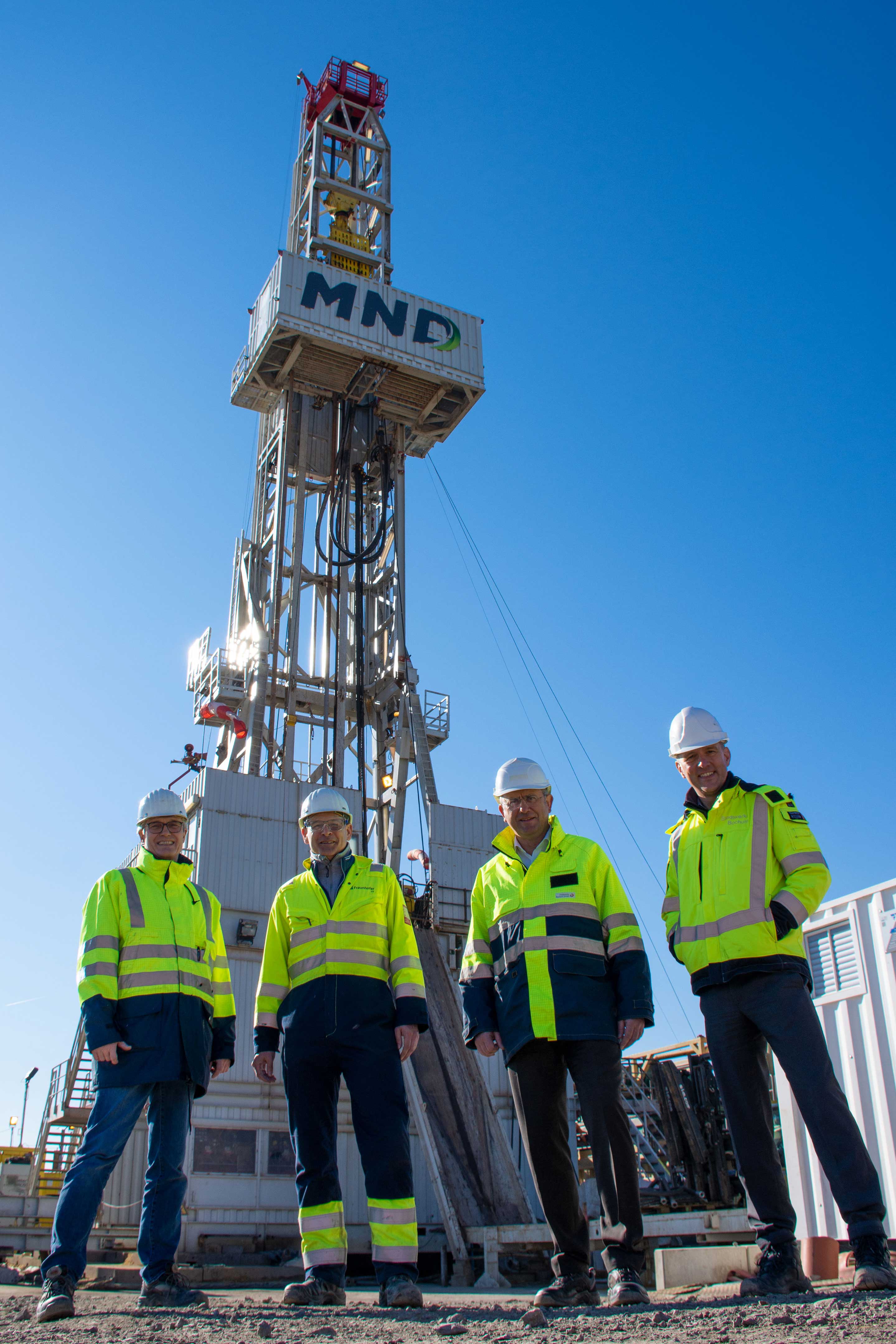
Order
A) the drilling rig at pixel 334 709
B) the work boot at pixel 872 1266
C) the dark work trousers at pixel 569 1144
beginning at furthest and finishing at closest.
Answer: the drilling rig at pixel 334 709
the dark work trousers at pixel 569 1144
the work boot at pixel 872 1266

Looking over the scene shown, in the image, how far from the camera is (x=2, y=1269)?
818cm

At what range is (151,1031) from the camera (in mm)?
4254

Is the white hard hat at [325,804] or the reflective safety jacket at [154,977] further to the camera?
the white hard hat at [325,804]

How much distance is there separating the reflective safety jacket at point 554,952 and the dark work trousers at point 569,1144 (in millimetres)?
89

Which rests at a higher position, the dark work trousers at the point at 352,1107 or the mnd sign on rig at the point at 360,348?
the mnd sign on rig at the point at 360,348

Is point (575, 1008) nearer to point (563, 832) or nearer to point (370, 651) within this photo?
point (563, 832)

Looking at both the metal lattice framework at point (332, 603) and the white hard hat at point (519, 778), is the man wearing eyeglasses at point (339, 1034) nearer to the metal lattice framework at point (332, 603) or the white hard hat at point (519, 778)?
the white hard hat at point (519, 778)

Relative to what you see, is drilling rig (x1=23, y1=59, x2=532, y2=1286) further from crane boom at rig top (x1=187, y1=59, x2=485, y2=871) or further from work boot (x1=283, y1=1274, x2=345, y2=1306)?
work boot (x1=283, y1=1274, x2=345, y2=1306)

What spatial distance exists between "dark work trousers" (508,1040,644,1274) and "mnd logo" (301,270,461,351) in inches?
604

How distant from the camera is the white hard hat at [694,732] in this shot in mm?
4215

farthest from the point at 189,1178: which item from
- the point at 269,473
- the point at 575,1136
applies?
the point at 269,473

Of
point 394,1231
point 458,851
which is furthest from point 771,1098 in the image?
point 458,851

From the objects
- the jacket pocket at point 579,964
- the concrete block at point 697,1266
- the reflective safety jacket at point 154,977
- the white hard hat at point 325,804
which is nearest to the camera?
the jacket pocket at point 579,964

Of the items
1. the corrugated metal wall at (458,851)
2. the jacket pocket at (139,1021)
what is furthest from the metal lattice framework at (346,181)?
the jacket pocket at (139,1021)
